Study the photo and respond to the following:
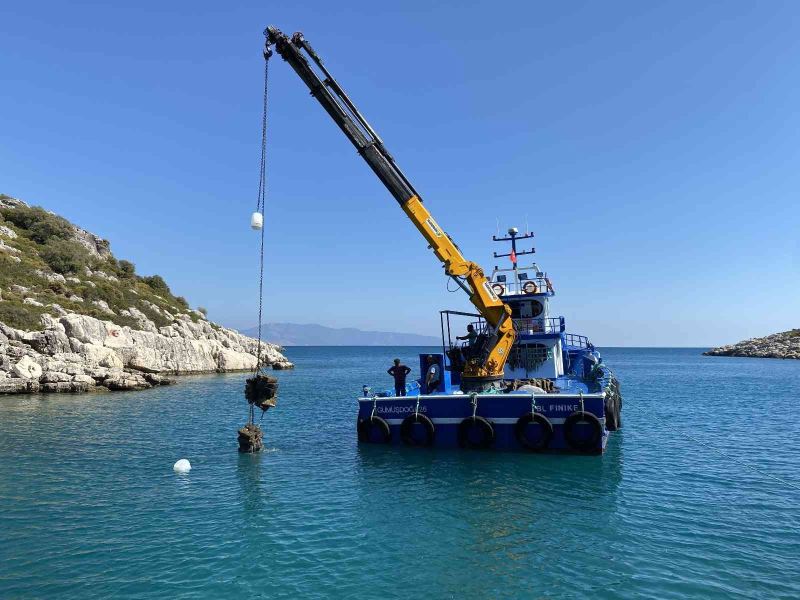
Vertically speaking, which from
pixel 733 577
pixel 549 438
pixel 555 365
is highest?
pixel 555 365

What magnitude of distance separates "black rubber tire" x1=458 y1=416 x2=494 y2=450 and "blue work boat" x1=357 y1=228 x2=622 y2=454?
35 millimetres

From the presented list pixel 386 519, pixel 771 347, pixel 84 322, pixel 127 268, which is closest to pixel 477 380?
pixel 386 519

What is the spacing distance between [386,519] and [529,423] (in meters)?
7.50

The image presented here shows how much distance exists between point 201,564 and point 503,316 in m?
14.6

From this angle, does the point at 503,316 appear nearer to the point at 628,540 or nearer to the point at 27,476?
the point at 628,540

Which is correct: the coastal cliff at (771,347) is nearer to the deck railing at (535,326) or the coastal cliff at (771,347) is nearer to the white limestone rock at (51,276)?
the deck railing at (535,326)

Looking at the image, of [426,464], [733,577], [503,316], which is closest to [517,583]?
[733,577]

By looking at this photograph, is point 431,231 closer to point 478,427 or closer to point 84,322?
point 478,427

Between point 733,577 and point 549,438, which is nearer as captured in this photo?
point 733,577

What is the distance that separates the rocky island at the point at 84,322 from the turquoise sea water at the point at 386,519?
18.4 metres

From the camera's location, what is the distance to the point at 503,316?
2109 cm

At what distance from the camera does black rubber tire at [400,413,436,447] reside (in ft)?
62.2

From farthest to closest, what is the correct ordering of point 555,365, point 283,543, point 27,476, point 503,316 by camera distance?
1. point 555,365
2. point 503,316
3. point 27,476
4. point 283,543

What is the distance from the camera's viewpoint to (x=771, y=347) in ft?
407
